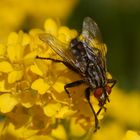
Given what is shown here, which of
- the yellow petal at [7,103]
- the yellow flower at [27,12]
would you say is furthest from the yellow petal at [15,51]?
the yellow flower at [27,12]

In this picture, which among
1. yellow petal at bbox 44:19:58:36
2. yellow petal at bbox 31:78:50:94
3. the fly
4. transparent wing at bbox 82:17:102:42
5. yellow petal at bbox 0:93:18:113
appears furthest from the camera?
transparent wing at bbox 82:17:102:42

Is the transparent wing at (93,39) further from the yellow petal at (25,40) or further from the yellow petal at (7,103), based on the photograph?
the yellow petal at (7,103)

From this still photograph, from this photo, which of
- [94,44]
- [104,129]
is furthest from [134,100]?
[94,44]

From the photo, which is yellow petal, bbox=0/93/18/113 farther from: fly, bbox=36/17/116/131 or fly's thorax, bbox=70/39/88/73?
fly's thorax, bbox=70/39/88/73

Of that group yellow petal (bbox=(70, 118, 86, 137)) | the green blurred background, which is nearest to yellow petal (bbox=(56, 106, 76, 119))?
yellow petal (bbox=(70, 118, 86, 137))

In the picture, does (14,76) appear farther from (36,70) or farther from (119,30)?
(119,30)
